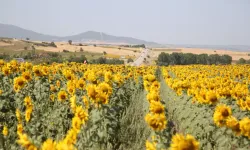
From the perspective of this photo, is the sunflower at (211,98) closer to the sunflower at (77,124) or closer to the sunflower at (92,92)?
the sunflower at (92,92)

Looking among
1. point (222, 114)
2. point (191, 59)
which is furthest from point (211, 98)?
point (191, 59)

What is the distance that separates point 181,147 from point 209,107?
17.8 ft

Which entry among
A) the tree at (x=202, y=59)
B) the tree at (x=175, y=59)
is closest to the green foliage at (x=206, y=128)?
the tree at (x=175, y=59)

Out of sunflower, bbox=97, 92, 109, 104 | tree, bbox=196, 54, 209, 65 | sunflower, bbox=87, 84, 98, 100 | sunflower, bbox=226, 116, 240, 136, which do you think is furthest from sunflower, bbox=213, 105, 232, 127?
tree, bbox=196, 54, 209, 65

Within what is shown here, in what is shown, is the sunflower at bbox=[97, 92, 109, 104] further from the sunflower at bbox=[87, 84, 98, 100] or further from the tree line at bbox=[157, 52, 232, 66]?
the tree line at bbox=[157, 52, 232, 66]

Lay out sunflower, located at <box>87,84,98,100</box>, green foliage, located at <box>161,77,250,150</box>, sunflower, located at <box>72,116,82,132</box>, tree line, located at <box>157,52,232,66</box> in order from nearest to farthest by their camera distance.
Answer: sunflower, located at <box>72,116,82,132</box>, sunflower, located at <box>87,84,98,100</box>, green foliage, located at <box>161,77,250,150</box>, tree line, located at <box>157,52,232,66</box>

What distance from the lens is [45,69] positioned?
1155cm

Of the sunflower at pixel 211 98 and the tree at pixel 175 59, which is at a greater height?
the sunflower at pixel 211 98

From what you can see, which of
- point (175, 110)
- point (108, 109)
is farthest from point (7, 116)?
point (175, 110)

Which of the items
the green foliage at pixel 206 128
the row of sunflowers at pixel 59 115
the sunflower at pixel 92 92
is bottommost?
the green foliage at pixel 206 128

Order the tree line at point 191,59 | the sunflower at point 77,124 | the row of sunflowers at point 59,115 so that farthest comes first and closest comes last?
the tree line at point 191,59 < the row of sunflowers at point 59,115 < the sunflower at point 77,124

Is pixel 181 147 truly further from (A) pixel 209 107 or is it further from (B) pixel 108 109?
(A) pixel 209 107

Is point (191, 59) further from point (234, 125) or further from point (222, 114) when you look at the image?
point (234, 125)

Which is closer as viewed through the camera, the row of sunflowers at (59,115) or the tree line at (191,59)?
the row of sunflowers at (59,115)
